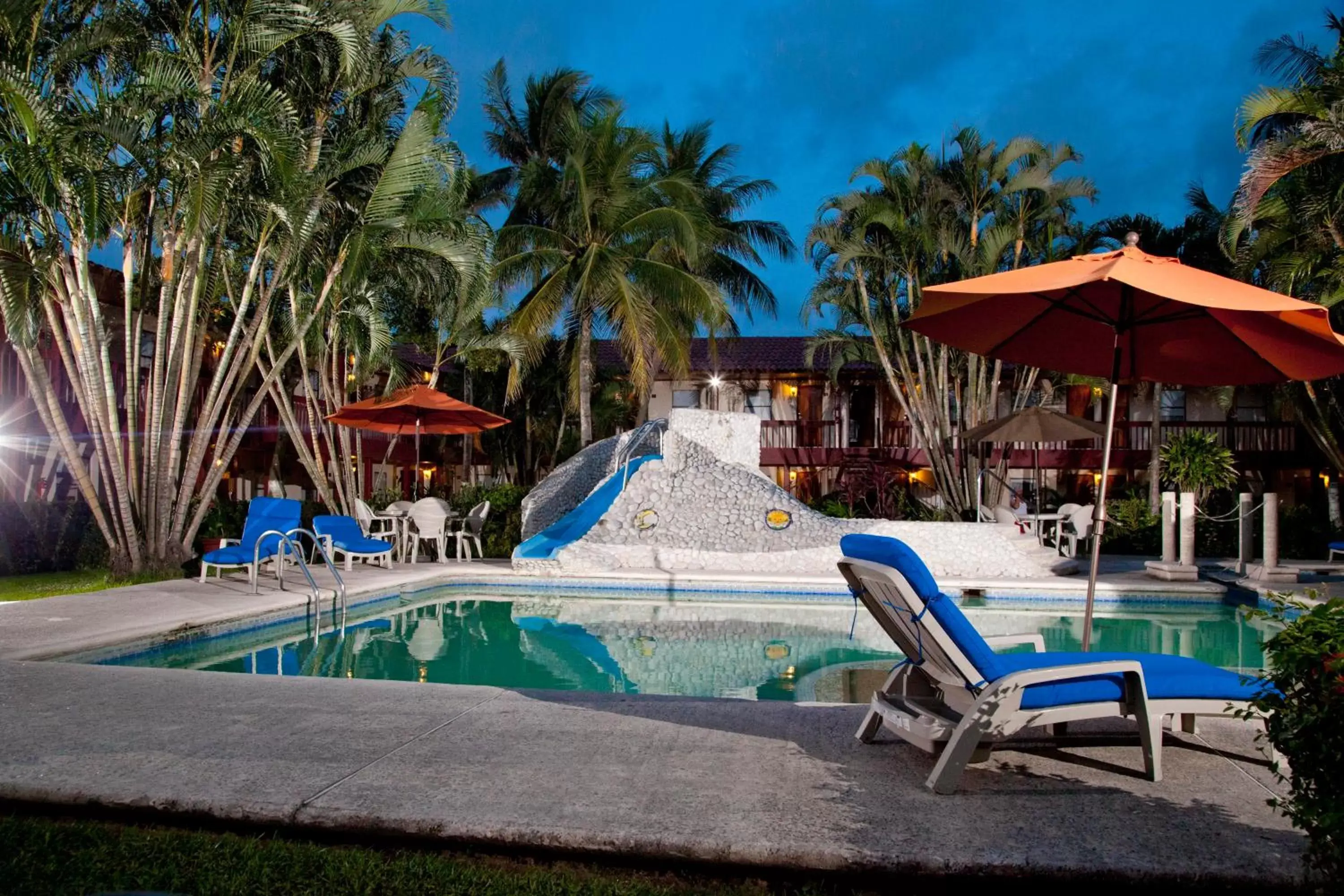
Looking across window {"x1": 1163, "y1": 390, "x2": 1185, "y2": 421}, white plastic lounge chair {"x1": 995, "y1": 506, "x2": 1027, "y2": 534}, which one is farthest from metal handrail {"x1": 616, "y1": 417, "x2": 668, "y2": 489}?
window {"x1": 1163, "y1": 390, "x2": 1185, "y2": 421}

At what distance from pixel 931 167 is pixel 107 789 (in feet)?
69.0

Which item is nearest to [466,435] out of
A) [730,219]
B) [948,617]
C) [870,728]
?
[730,219]

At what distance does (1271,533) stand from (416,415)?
488 inches

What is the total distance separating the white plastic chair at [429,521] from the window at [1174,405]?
958 inches

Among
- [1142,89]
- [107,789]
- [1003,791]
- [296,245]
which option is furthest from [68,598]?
[1142,89]

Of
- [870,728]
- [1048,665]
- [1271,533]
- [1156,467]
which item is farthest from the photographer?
[1156,467]

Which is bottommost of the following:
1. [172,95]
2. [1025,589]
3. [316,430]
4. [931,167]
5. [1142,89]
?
[1025,589]

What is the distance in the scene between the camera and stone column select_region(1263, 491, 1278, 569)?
12.8 meters

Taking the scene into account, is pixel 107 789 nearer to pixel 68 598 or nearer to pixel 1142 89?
pixel 68 598

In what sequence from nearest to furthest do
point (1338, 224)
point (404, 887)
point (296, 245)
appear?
point (404, 887), point (296, 245), point (1338, 224)

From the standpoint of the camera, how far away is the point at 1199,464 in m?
18.7

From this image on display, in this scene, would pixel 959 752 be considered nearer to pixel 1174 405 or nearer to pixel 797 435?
pixel 797 435

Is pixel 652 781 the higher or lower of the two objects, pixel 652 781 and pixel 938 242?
the lower

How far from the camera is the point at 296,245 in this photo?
12211 millimetres
